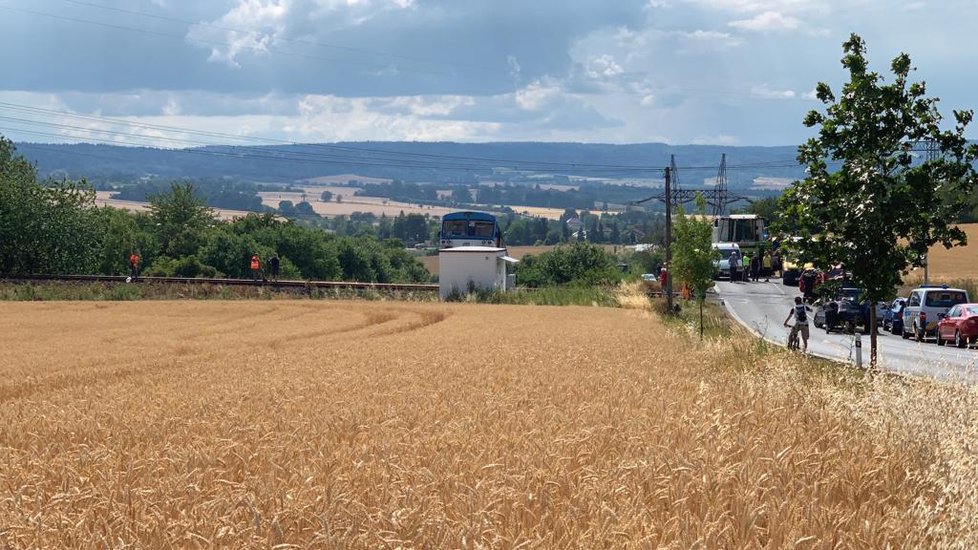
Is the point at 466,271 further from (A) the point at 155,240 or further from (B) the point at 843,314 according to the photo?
(A) the point at 155,240

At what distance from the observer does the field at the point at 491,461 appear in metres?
5.98

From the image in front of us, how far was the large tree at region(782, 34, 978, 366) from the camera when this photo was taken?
2019cm

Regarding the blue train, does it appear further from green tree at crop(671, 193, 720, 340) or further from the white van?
green tree at crop(671, 193, 720, 340)

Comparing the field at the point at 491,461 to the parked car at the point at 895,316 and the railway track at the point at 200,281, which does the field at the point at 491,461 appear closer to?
the parked car at the point at 895,316

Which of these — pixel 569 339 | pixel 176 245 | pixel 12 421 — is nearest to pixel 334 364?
pixel 12 421

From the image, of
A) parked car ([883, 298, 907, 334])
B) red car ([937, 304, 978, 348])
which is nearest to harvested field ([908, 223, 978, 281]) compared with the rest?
parked car ([883, 298, 907, 334])

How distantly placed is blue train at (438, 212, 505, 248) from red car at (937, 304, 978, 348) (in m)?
28.9

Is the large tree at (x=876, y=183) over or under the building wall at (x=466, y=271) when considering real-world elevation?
over

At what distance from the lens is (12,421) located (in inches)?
451

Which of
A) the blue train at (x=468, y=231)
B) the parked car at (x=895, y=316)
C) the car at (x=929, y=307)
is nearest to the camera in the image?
the car at (x=929, y=307)

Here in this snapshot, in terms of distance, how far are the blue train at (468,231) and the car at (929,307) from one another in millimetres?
25974

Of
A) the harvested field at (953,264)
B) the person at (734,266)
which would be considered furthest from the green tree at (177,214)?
the harvested field at (953,264)

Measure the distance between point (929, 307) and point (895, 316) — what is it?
4.35 metres

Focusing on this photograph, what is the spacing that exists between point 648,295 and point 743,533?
54.7m
